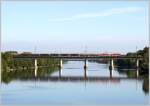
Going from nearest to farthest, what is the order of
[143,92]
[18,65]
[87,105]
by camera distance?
[87,105], [143,92], [18,65]

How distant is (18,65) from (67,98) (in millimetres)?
21374

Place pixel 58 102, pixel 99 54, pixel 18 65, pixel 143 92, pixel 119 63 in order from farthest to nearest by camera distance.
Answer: pixel 119 63
pixel 99 54
pixel 18 65
pixel 143 92
pixel 58 102

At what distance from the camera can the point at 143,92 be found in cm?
1600

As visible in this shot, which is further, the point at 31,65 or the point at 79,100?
the point at 31,65

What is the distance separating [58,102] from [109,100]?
1.79m

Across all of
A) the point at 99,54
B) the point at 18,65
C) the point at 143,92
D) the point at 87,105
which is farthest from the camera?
the point at 99,54

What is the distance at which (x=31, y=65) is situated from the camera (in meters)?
39.1

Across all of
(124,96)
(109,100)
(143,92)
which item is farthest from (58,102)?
(143,92)

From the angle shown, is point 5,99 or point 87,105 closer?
point 87,105

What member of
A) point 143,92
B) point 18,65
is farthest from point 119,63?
point 143,92

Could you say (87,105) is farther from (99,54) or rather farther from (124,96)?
(99,54)

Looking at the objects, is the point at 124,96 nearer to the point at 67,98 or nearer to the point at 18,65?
the point at 67,98

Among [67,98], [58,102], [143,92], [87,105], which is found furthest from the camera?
[143,92]

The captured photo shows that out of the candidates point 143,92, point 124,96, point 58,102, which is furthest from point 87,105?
point 143,92
